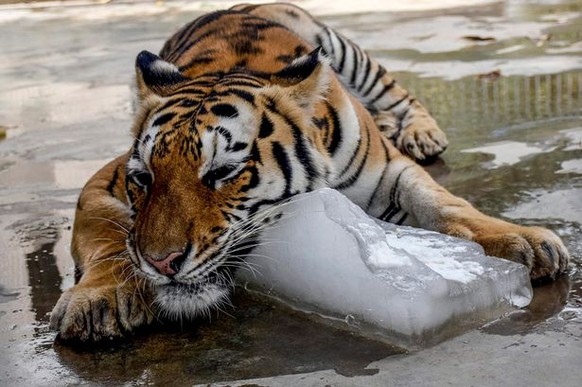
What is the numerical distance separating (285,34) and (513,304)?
1.40m

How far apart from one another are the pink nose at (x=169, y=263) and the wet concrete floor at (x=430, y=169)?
209mm

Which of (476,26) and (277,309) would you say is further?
(476,26)

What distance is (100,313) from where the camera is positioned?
270 cm

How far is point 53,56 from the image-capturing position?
8547 millimetres

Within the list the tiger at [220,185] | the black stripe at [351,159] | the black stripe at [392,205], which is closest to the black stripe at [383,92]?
the tiger at [220,185]

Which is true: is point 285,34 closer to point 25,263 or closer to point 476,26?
point 25,263

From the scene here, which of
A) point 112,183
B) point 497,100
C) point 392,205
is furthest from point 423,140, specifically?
point 112,183

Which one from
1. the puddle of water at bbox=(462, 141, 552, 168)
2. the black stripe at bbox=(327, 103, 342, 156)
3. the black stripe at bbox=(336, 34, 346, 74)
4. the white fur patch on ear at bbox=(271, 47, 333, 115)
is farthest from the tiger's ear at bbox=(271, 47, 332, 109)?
the black stripe at bbox=(336, 34, 346, 74)

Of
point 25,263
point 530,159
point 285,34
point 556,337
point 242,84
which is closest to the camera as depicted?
point 556,337

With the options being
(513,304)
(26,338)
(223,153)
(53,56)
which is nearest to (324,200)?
(223,153)

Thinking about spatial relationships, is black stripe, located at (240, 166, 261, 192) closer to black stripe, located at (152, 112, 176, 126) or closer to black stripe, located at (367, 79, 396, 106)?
black stripe, located at (152, 112, 176, 126)

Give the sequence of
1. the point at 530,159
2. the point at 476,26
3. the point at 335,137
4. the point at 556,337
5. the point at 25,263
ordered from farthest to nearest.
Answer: the point at 476,26 → the point at 530,159 → the point at 25,263 → the point at 335,137 → the point at 556,337

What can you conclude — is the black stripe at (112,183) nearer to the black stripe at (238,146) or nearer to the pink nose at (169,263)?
the black stripe at (238,146)

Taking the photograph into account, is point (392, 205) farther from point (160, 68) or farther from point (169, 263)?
point (169, 263)
